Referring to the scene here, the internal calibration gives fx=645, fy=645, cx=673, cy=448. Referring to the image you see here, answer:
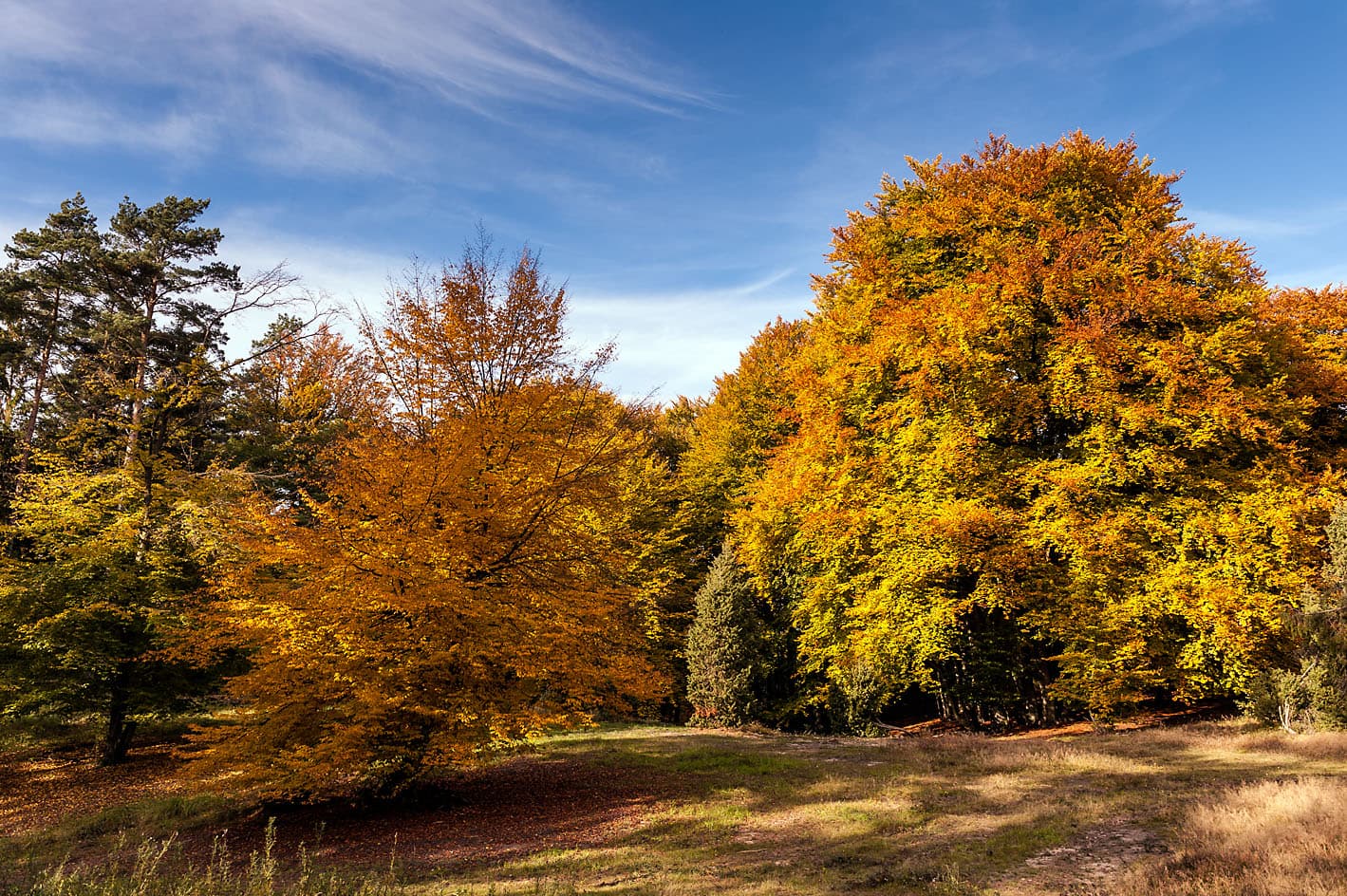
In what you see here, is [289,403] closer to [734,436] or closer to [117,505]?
[117,505]

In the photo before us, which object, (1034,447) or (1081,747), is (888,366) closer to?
(1034,447)

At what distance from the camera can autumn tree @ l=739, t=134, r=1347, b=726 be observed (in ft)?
50.1

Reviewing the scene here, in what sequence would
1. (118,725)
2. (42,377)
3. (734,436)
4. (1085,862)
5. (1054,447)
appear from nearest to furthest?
(1085,862) < (118,725) < (1054,447) < (42,377) < (734,436)

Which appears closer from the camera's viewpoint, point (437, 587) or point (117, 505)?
point (437, 587)

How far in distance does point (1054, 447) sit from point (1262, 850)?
14.1 meters

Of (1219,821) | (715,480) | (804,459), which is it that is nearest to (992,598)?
(804,459)

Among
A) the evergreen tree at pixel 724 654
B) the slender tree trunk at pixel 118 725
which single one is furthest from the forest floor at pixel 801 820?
the evergreen tree at pixel 724 654

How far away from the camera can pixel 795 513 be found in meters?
21.1

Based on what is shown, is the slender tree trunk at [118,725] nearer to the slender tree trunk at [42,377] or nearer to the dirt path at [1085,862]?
the slender tree trunk at [42,377]

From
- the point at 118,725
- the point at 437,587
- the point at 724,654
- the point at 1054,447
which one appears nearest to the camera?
the point at 437,587

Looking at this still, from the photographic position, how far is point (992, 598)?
1638cm

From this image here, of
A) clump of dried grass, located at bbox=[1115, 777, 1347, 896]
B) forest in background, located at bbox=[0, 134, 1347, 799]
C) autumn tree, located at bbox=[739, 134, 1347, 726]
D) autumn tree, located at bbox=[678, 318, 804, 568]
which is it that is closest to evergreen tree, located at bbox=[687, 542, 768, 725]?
forest in background, located at bbox=[0, 134, 1347, 799]

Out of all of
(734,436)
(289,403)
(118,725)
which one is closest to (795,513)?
(734,436)

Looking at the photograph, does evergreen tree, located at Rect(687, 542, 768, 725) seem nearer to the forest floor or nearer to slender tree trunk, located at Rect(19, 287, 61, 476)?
the forest floor
